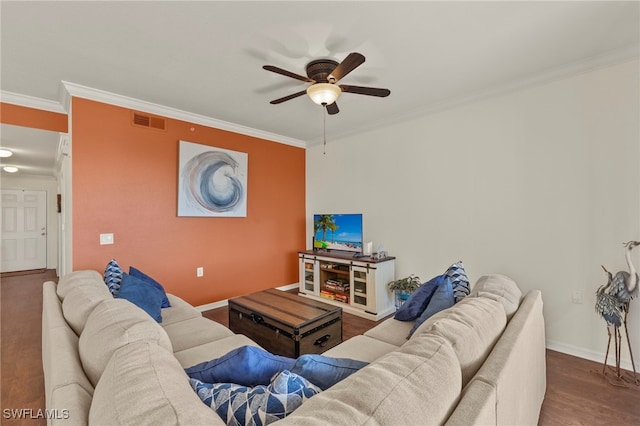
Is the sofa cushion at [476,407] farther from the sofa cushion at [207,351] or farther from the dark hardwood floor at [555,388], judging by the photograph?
the dark hardwood floor at [555,388]

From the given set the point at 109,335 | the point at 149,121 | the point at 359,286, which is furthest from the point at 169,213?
the point at 109,335

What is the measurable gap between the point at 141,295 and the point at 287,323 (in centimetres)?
113

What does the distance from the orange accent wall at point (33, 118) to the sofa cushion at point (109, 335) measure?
3128 mm

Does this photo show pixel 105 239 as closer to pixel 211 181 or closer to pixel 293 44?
pixel 211 181

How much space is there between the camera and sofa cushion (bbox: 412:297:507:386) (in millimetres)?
997

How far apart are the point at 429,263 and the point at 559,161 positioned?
161 centimetres

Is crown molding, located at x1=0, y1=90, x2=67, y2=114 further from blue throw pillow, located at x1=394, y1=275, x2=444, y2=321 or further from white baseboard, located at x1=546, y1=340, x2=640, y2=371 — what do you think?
white baseboard, located at x1=546, y1=340, x2=640, y2=371

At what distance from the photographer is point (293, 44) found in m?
2.11

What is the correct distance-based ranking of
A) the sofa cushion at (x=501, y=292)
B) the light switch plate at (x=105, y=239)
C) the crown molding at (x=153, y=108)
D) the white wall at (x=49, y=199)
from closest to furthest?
the sofa cushion at (x=501, y=292)
the crown molding at (x=153, y=108)
the light switch plate at (x=105, y=239)
the white wall at (x=49, y=199)

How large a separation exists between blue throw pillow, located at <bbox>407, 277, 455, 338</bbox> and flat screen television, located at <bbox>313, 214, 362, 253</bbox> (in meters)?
1.98

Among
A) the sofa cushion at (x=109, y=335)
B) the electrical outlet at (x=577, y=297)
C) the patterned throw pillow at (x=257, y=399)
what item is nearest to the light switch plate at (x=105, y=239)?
the sofa cushion at (x=109, y=335)

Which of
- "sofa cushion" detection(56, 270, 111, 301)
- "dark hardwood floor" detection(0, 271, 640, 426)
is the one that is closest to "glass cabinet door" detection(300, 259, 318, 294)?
"dark hardwood floor" detection(0, 271, 640, 426)

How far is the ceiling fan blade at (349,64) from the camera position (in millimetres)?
1814

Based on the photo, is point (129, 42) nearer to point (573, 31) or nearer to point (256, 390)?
point (256, 390)
